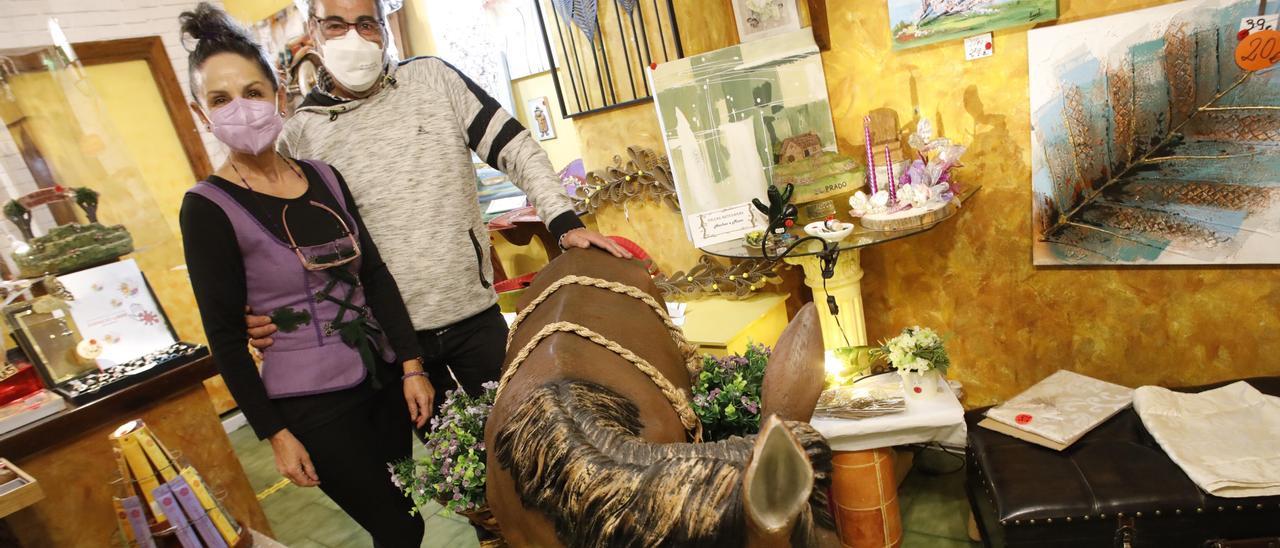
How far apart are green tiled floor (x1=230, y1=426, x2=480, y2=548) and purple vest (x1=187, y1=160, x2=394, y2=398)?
4.62 ft

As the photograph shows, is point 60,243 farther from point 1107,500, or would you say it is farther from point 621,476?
point 1107,500

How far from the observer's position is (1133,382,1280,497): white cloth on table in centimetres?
169

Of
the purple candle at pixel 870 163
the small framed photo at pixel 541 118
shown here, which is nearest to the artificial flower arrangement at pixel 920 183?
the purple candle at pixel 870 163

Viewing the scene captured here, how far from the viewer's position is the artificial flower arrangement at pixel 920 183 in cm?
228

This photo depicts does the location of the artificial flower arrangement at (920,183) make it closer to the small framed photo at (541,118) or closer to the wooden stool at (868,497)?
the wooden stool at (868,497)

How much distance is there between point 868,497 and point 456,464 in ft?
5.37

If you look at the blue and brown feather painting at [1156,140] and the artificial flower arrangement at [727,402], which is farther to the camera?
the blue and brown feather painting at [1156,140]

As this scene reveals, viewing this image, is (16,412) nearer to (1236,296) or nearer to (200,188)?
(200,188)

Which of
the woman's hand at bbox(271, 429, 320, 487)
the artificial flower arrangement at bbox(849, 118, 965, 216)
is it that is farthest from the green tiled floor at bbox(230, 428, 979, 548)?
the artificial flower arrangement at bbox(849, 118, 965, 216)

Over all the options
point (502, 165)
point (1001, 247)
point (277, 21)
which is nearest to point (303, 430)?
point (502, 165)

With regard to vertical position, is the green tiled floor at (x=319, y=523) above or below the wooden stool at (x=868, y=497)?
below

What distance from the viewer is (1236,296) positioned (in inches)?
91.4

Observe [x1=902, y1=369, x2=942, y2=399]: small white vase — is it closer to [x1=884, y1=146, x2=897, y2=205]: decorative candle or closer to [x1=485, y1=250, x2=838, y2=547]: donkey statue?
[x1=884, y1=146, x2=897, y2=205]: decorative candle

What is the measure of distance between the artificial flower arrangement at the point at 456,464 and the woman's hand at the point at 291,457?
242 mm
